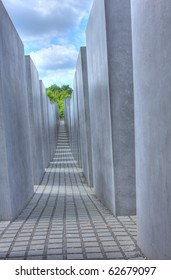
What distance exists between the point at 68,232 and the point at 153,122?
2473mm

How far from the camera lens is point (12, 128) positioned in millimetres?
6988

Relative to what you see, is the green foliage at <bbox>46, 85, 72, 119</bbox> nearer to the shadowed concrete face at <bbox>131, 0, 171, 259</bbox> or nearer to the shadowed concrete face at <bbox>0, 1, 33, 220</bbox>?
the shadowed concrete face at <bbox>0, 1, 33, 220</bbox>

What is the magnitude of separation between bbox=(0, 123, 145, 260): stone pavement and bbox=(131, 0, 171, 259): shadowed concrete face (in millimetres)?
462

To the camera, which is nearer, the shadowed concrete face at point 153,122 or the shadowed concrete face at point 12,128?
the shadowed concrete face at point 153,122

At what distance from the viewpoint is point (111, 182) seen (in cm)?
688

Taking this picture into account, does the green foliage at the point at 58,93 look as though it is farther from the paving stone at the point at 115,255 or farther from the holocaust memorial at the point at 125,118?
the paving stone at the point at 115,255

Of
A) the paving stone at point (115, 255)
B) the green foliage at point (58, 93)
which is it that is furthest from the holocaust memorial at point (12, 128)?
the green foliage at point (58, 93)

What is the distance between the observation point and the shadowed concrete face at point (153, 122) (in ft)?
10.4

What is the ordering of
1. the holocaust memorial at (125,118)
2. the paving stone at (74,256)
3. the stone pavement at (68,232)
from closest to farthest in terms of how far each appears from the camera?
the holocaust memorial at (125,118) → the paving stone at (74,256) → the stone pavement at (68,232)

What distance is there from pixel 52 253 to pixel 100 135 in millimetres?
4071

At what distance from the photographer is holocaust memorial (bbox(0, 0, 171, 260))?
3346 mm

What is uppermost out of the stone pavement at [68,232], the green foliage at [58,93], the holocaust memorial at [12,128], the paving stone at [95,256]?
the green foliage at [58,93]

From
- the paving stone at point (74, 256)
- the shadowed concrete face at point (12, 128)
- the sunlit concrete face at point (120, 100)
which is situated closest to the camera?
the paving stone at point (74, 256)

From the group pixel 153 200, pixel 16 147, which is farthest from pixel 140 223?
pixel 16 147
